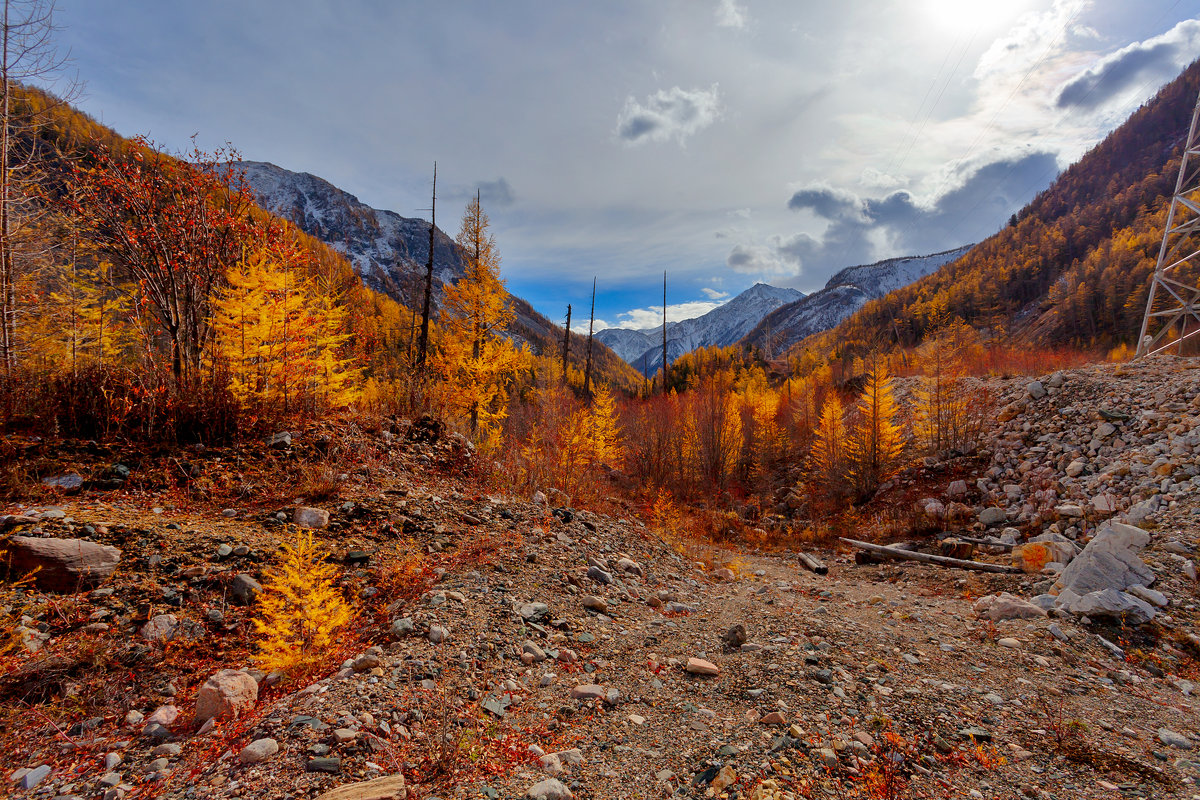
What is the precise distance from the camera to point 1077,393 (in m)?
12.8

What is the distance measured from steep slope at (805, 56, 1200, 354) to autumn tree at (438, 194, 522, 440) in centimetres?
3084

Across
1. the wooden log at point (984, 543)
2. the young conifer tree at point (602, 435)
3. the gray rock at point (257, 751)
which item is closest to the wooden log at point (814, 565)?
the wooden log at point (984, 543)

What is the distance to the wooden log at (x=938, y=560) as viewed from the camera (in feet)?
27.5

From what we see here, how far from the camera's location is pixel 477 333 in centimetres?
1677

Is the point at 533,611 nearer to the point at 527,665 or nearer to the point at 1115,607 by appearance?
the point at 527,665

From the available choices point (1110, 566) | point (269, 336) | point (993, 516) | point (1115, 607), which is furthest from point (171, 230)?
point (993, 516)

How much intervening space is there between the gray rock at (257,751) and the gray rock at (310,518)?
121 inches

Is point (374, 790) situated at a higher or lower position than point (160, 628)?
lower

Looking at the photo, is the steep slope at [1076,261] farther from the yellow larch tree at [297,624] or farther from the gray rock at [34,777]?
the gray rock at [34,777]

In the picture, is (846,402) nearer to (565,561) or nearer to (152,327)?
(565,561)

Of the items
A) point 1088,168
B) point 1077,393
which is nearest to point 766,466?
point 1077,393

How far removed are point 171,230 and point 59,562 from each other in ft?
19.9

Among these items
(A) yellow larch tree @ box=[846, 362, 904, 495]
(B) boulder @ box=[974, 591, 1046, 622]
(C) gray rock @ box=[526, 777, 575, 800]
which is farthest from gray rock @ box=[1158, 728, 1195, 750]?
(A) yellow larch tree @ box=[846, 362, 904, 495]

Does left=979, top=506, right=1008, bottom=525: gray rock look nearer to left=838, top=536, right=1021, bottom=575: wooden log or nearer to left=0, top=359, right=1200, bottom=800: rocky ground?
left=838, top=536, right=1021, bottom=575: wooden log
